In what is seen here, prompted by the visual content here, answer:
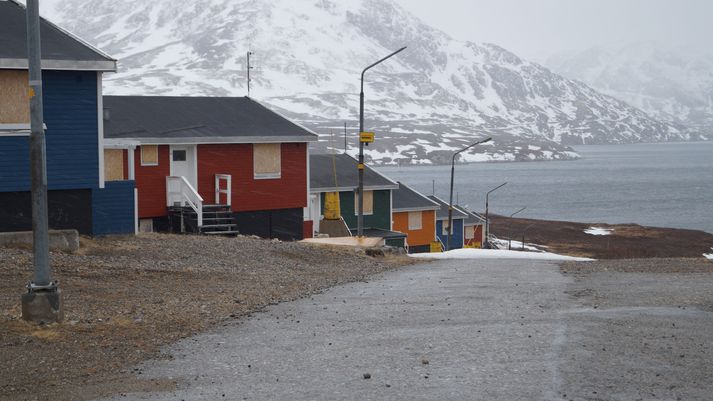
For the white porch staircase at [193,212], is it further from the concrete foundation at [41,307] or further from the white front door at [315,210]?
the concrete foundation at [41,307]

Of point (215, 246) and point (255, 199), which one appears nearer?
point (215, 246)

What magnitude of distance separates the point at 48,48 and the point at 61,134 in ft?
6.81

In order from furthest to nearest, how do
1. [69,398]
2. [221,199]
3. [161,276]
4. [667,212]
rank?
[667,212]
[221,199]
[161,276]
[69,398]

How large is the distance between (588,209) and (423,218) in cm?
7529

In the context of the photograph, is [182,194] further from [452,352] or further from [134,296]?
[452,352]

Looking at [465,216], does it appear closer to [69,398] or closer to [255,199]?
[255,199]

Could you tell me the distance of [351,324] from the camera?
572 inches

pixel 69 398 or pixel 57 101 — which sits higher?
pixel 57 101

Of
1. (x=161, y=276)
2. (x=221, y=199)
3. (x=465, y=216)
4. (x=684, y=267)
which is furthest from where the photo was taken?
(x=465, y=216)

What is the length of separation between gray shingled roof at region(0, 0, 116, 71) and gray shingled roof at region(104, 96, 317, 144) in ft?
31.9

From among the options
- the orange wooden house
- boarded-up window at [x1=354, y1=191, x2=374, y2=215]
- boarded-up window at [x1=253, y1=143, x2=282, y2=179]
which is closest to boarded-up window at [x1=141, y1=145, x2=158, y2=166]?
boarded-up window at [x1=253, y1=143, x2=282, y2=179]

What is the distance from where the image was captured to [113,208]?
2655cm

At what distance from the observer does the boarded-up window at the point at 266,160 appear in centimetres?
3916

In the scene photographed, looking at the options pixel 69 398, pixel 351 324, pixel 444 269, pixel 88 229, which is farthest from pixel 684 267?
pixel 69 398
